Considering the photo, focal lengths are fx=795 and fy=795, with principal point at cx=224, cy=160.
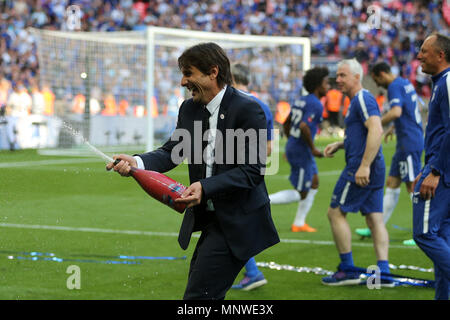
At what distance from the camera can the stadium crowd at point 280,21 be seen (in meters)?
33.3

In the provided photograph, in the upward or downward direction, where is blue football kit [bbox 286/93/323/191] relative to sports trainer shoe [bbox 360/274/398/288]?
upward

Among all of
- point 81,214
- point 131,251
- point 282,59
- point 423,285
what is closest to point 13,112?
point 282,59

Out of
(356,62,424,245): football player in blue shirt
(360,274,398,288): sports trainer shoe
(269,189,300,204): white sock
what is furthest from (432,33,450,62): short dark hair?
(269,189,300,204): white sock

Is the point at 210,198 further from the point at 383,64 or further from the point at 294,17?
the point at 294,17

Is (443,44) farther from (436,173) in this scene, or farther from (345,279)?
(345,279)

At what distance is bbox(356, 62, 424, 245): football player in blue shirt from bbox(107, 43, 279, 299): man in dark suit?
5.62m

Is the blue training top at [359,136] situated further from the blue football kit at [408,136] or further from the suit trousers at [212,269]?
the suit trousers at [212,269]

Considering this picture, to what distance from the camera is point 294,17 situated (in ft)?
128

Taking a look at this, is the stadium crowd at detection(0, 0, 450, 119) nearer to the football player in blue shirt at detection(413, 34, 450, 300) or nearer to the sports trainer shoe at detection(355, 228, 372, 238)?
the sports trainer shoe at detection(355, 228, 372, 238)

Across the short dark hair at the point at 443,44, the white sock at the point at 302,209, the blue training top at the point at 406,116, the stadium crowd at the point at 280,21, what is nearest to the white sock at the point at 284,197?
the white sock at the point at 302,209

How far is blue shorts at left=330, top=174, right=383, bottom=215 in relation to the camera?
7.35 m

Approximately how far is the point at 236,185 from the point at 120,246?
5145 millimetres

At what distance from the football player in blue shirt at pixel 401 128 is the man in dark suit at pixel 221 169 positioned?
5.62 meters

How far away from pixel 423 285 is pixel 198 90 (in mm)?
3626
